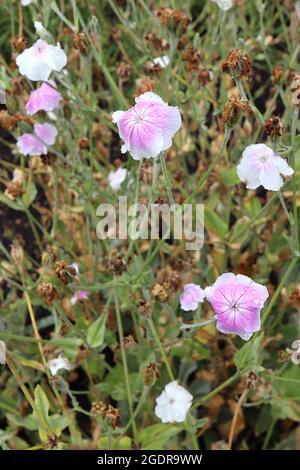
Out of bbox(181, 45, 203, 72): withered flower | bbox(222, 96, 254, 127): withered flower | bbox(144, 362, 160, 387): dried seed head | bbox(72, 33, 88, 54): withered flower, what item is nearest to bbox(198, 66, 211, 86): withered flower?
bbox(181, 45, 203, 72): withered flower

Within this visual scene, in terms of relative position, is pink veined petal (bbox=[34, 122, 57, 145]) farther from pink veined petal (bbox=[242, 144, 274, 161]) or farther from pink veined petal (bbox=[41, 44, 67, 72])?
pink veined petal (bbox=[242, 144, 274, 161])

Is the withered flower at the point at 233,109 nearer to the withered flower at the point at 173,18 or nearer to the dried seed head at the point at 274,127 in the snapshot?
the dried seed head at the point at 274,127

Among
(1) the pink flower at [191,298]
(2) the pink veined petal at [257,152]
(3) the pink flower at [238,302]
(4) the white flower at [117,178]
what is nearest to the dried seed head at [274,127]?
(2) the pink veined petal at [257,152]

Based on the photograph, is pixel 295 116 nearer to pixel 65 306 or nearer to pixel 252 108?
pixel 252 108

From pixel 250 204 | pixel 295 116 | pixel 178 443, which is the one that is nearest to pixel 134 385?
pixel 178 443

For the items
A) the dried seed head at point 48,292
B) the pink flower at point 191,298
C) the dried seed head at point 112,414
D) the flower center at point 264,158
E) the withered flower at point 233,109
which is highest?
the withered flower at point 233,109
